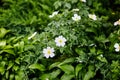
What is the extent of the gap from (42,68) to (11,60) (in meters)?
0.45

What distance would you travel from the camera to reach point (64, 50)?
3.71 meters

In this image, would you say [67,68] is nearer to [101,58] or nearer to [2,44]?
[101,58]

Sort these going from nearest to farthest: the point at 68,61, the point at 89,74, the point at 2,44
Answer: the point at 89,74
the point at 68,61
the point at 2,44

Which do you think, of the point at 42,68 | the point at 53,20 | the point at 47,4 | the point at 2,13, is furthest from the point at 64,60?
the point at 2,13

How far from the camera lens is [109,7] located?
5.00 meters

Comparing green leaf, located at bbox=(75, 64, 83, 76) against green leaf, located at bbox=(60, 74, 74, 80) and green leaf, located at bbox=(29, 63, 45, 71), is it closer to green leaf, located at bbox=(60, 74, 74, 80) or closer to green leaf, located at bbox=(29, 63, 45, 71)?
green leaf, located at bbox=(60, 74, 74, 80)

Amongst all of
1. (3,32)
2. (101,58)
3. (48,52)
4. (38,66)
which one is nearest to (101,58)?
(101,58)

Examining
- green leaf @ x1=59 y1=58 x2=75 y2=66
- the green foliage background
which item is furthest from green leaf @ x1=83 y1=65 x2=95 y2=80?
green leaf @ x1=59 y1=58 x2=75 y2=66

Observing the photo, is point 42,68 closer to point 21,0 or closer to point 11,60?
point 11,60

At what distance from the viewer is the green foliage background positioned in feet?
11.9

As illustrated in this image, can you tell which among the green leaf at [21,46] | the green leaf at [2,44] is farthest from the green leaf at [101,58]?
the green leaf at [2,44]

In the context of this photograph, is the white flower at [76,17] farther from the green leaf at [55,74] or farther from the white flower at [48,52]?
the green leaf at [55,74]

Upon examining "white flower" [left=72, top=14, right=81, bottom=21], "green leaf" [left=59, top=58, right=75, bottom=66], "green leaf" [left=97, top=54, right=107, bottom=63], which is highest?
"white flower" [left=72, top=14, right=81, bottom=21]

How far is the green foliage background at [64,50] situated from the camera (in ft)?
11.9
